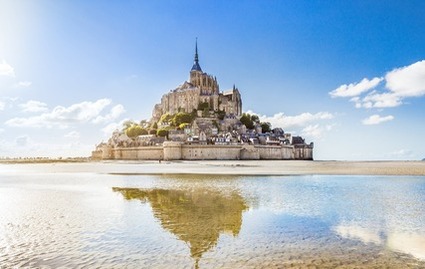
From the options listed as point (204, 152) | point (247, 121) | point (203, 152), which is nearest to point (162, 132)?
point (203, 152)

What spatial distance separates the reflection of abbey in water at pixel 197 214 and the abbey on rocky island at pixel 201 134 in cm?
6468

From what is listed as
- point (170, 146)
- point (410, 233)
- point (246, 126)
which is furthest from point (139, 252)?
point (246, 126)

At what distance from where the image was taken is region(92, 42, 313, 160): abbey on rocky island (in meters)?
83.2

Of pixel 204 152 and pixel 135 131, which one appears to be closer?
pixel 204 152

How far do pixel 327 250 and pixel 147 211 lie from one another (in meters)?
6.68

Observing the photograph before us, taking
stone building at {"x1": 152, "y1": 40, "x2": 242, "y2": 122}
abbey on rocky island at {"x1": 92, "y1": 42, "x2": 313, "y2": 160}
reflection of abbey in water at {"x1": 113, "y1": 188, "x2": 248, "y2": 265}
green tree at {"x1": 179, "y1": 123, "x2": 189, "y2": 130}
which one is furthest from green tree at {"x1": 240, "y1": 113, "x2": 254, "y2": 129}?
reflection of abbey in water at {"x1": 113, "y1": 188, "x2": 248, "y2": 265}

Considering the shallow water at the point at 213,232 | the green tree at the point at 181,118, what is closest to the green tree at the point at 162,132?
the green tree at the point at 181,118

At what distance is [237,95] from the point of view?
11175 centimetres

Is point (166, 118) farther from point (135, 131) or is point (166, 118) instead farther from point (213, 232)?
point (213, 232)

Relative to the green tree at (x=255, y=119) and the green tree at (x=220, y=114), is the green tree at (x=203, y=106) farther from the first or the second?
the green tree at (x=255, y=119)

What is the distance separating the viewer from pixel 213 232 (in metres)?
9.38

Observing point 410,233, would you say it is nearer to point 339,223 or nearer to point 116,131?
point 339,223

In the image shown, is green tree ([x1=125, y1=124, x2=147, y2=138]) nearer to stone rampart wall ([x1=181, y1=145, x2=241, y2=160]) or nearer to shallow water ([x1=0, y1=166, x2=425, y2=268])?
stone rampart wall ([x1=181, y1=145, x2=241, y2=160])

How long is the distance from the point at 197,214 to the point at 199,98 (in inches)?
3609
